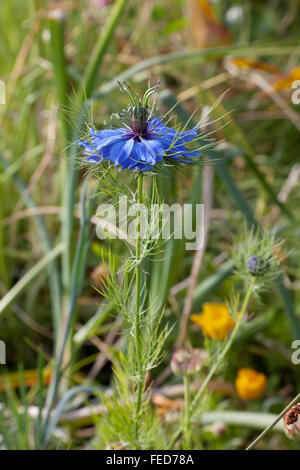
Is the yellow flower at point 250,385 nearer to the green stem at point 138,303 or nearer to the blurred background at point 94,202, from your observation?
the blurred background at point 94,202

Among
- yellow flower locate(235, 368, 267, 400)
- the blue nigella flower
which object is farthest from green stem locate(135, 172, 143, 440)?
yellow flower locate(235, 368, 267, 400)

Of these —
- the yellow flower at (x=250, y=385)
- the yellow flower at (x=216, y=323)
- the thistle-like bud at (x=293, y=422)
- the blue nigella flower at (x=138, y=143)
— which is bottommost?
the yellow flower at (x=250, y=385)

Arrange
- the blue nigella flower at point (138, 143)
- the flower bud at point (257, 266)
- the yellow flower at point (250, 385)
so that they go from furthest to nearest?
the yellow flower at point (250, 385) → the flower bud at point (257, 266) → the blue nigella flower at point (138, 143)

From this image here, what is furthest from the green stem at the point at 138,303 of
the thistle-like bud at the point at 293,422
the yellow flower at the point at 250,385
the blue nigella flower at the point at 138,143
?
the yellow flower at the point at 250,385

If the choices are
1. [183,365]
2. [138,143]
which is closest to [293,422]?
[183,365]

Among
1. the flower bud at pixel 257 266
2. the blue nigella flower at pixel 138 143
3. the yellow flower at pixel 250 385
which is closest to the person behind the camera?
the blue nigella flower at pixel 138 143

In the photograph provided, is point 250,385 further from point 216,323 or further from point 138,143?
point 138,143

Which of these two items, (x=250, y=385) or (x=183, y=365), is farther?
(x=250, y=385)
